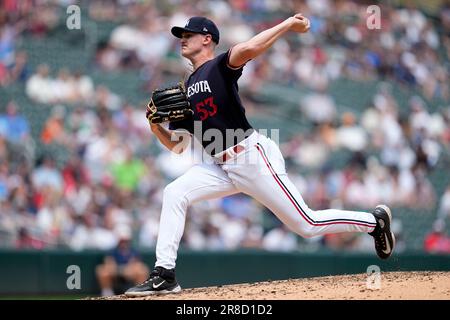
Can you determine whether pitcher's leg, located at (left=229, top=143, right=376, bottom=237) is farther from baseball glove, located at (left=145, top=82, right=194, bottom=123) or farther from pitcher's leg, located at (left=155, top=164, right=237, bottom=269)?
baseball glove, located at (left=145, top=82, right=194, bottom=123)

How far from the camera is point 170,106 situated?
5.45 m

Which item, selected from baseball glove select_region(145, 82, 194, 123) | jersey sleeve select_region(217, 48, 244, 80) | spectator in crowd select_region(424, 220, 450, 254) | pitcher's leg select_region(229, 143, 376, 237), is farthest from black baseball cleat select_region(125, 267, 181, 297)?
spectator in crowd select_region(424, 220, 450, 254)

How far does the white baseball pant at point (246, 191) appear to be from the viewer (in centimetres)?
540

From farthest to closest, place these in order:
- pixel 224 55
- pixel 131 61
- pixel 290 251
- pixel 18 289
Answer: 1. pixel 131 61
2. pixel 290 251
3. pixel 18 289
4. pixel 224 55

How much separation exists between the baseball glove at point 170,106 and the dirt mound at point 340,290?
1200 millimetres

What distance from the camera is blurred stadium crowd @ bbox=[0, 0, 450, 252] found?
1046cm

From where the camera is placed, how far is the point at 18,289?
31.6ft

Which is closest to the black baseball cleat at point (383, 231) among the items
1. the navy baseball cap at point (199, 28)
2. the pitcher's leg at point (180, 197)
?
the pitcher's leg at point (180, 197)

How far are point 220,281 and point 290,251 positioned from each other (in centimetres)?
102

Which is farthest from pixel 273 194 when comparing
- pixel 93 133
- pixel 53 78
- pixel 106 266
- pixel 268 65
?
pixel 268 65

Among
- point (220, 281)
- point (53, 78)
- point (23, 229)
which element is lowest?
point (220, 281)

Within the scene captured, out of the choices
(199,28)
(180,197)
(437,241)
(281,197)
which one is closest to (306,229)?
(281,197)
